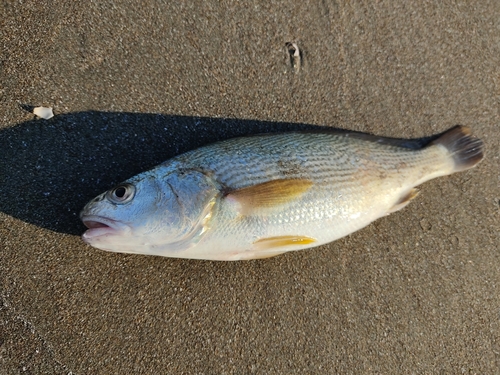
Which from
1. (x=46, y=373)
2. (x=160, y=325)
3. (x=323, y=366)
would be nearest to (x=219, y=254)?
(x=160, y=325)

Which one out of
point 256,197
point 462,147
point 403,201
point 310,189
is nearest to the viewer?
point 256,197

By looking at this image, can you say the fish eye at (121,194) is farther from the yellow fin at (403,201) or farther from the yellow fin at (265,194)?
the yellow fin at (403,201)

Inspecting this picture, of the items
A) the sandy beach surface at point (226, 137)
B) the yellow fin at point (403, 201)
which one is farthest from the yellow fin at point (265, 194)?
the yellow fin at point (403, 201)

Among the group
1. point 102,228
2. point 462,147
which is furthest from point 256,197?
point 462,147

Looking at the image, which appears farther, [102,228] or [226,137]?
[226,137]

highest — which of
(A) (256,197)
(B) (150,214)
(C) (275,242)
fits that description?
(A) (256,197)

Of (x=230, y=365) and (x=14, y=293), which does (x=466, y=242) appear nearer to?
(x=230, y=365)

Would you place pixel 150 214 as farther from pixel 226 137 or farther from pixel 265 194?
pixel 226 137

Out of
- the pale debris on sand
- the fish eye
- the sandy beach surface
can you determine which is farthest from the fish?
the pale debris on sand
